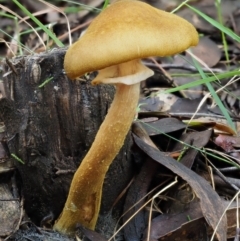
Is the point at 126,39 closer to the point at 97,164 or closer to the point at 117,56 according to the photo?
the point at 117,56

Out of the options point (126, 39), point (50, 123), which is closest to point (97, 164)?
point (50, 123)

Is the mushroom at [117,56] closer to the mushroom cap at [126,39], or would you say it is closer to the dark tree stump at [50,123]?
the mushroom cap at [126,39]

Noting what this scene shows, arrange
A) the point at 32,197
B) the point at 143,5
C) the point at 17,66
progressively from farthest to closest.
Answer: the point at 32,197 → the point at 17,66 → the point at 143,5

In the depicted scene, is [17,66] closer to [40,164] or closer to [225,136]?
[40,164]

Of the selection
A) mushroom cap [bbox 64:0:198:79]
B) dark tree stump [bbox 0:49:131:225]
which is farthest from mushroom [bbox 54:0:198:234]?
dark tree stump [bbox 0:49:131:225]

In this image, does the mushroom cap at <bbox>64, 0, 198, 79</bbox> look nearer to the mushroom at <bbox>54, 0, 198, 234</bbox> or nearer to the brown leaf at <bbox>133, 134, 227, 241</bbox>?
the mushroom at <bbox>54, 0, 198, 234</bbox>

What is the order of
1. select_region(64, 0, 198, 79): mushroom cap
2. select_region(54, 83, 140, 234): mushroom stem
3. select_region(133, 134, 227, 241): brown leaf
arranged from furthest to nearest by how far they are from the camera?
1. select_region(133, 134, 227, 241): brown leaf
2. select_region(54, 83, 140, 234): mushroom stem
3. select_region(64, 0, 198, 79): mushroom cap

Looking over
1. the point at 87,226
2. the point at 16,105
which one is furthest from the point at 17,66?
the point at 87,226
